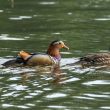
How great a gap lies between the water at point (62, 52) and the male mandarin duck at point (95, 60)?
1.31 ft

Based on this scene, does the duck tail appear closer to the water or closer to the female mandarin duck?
the female mandarin duck

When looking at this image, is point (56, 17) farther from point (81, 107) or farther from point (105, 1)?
point (81, 107)

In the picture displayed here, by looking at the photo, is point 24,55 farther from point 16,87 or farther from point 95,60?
point 16,87

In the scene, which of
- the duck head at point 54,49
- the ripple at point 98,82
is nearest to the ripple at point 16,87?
the ripple at point 98,82

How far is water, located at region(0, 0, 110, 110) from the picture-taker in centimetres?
1562

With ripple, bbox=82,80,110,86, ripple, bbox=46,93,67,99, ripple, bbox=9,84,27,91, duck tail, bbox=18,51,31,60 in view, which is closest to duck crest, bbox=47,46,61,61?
duck tail, bbox=18,51,31,60

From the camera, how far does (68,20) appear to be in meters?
27.2

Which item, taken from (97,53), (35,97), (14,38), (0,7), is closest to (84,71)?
(97,53)

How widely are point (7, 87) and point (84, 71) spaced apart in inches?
110

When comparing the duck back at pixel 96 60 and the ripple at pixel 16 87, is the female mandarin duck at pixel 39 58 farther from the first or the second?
the ripple at pixel 16 87

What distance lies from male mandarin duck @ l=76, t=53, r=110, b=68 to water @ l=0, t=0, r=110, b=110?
1.31 ft

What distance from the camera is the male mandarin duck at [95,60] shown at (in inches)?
787

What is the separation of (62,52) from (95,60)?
6.84ft

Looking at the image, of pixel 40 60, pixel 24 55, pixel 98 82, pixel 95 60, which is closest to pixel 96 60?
pixel 95 60
